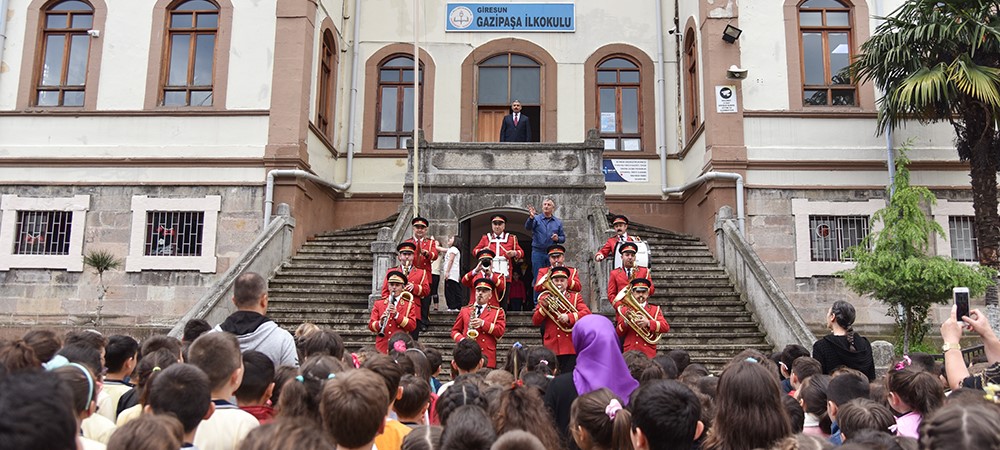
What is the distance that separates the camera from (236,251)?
1611 centimetres

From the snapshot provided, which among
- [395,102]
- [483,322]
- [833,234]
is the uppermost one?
[395,102]

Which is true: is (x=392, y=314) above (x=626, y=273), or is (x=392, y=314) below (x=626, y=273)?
below

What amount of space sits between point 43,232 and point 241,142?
181 inches

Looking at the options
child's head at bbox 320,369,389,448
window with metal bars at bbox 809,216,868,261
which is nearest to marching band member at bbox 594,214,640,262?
window with metal bars at bbox 809,216,868,261

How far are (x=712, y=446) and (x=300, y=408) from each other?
207cm

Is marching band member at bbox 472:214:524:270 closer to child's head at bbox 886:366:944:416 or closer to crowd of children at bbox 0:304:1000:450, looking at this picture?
crowd of children at bbox 0:304:1000:450

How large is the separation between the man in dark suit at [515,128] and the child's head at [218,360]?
13472 millimetres

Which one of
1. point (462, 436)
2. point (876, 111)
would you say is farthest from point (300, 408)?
point (876, 111)

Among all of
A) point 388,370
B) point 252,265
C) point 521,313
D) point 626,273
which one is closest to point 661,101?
point 521,313

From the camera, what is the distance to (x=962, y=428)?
2.29 metres

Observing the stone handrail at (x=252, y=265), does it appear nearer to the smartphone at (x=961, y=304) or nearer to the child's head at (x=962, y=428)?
the smartphone at (x=961, y=304)

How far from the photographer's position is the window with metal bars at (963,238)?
1538 cm

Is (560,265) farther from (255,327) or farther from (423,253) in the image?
(255,327)

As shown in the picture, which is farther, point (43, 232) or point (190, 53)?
point (190, 53)
